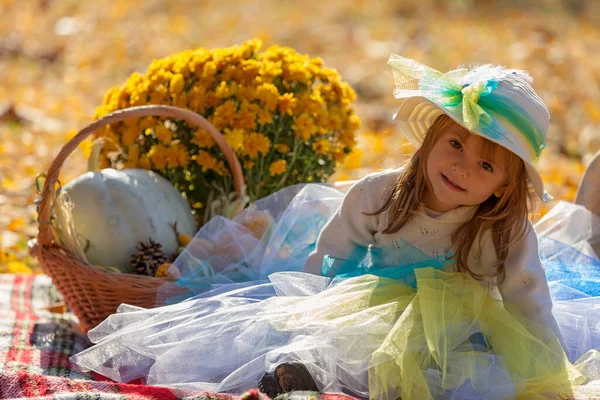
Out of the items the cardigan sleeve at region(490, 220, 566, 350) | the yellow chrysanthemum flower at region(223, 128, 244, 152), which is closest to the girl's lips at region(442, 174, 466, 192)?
the cardigan sleeve at region(490, 220, 566, 350)

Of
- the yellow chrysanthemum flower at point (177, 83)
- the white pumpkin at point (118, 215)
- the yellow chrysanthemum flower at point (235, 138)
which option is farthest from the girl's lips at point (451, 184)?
the yellow chrysanthemum flower at point (177, 83)

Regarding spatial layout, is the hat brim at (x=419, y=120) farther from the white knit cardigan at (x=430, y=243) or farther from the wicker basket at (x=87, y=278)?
the wicker basket at (x=87, y=278)

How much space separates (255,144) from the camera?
342cm

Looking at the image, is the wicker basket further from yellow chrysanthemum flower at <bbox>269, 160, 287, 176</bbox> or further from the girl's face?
the girl's face

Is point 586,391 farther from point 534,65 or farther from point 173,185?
point 534,65

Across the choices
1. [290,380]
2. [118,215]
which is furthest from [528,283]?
[118,215]

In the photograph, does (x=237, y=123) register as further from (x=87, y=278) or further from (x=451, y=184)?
(x=451, y=184)

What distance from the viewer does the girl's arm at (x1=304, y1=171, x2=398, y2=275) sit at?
287cm

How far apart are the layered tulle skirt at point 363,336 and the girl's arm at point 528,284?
36mm

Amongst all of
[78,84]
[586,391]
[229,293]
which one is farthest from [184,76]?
[78,84]

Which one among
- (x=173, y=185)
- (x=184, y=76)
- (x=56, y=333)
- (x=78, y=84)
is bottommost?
(x=56, y=333)

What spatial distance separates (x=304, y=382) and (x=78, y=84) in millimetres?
5377

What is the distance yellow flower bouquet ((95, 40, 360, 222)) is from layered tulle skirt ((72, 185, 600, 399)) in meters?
0.68

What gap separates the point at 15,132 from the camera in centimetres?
587
